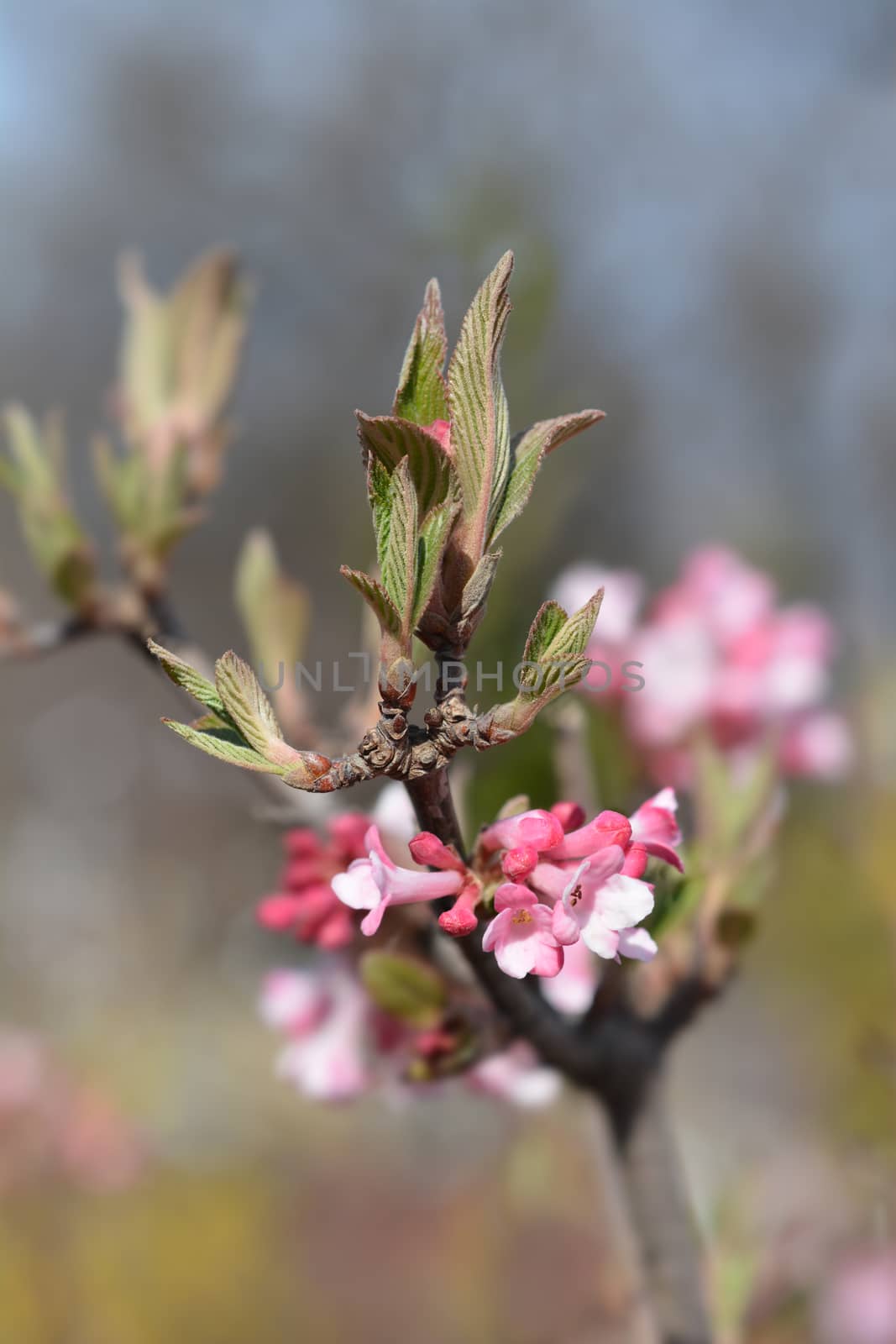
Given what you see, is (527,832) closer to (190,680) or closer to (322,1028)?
(190,680)

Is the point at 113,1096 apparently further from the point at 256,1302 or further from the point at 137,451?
the point at 137,451

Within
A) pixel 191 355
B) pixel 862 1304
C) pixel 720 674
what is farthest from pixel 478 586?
pixel 862 1304

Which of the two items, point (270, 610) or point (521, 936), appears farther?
point (270, 610)

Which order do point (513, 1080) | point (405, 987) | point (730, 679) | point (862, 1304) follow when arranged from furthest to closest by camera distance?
point (862, 1304), point (730, 679), point (513, 1080), point (405, 987)

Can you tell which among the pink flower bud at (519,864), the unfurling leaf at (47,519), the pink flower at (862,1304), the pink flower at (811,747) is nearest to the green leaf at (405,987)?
the pink flower bud at (519,864)

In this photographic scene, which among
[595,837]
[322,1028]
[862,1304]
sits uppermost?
[595,837]

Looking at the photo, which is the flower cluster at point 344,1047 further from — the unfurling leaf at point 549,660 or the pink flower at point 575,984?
the unfurling leaf at point 549,660

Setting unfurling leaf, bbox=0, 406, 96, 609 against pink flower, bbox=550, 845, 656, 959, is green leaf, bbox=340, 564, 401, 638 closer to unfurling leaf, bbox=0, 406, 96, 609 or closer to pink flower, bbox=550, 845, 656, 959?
pink flower, bbox=550, 845, 656, 959
